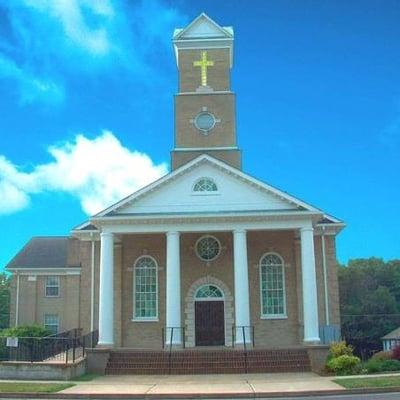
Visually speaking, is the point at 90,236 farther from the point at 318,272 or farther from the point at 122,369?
the point at 318,272

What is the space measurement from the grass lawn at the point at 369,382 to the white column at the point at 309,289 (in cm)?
723

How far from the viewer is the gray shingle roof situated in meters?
49.2

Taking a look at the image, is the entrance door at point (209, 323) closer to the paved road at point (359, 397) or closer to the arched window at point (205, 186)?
the arched window at point (205, 186)

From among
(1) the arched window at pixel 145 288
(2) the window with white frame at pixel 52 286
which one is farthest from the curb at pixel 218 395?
(2) the window with white frame at pixel 52 286

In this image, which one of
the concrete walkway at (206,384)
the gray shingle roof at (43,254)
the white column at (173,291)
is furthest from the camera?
the gray shingle roof at (43,254)

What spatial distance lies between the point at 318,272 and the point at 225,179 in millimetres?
6764

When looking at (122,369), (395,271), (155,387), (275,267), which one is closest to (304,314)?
(275,267)

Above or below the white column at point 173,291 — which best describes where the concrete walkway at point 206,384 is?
below

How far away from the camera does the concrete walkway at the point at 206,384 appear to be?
18.1 meters

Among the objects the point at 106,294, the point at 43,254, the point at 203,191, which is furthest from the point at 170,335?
the point at 43,254

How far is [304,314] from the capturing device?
27875 millimetres

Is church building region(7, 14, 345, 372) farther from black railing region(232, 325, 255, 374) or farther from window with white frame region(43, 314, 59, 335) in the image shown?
window with white frame region(43, 314, 59, 335)

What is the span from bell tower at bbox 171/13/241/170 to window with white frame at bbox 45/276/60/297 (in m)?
18.8

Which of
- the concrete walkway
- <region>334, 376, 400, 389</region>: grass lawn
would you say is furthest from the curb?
<region>334, 376, 400, 389</region>: grass lawn
